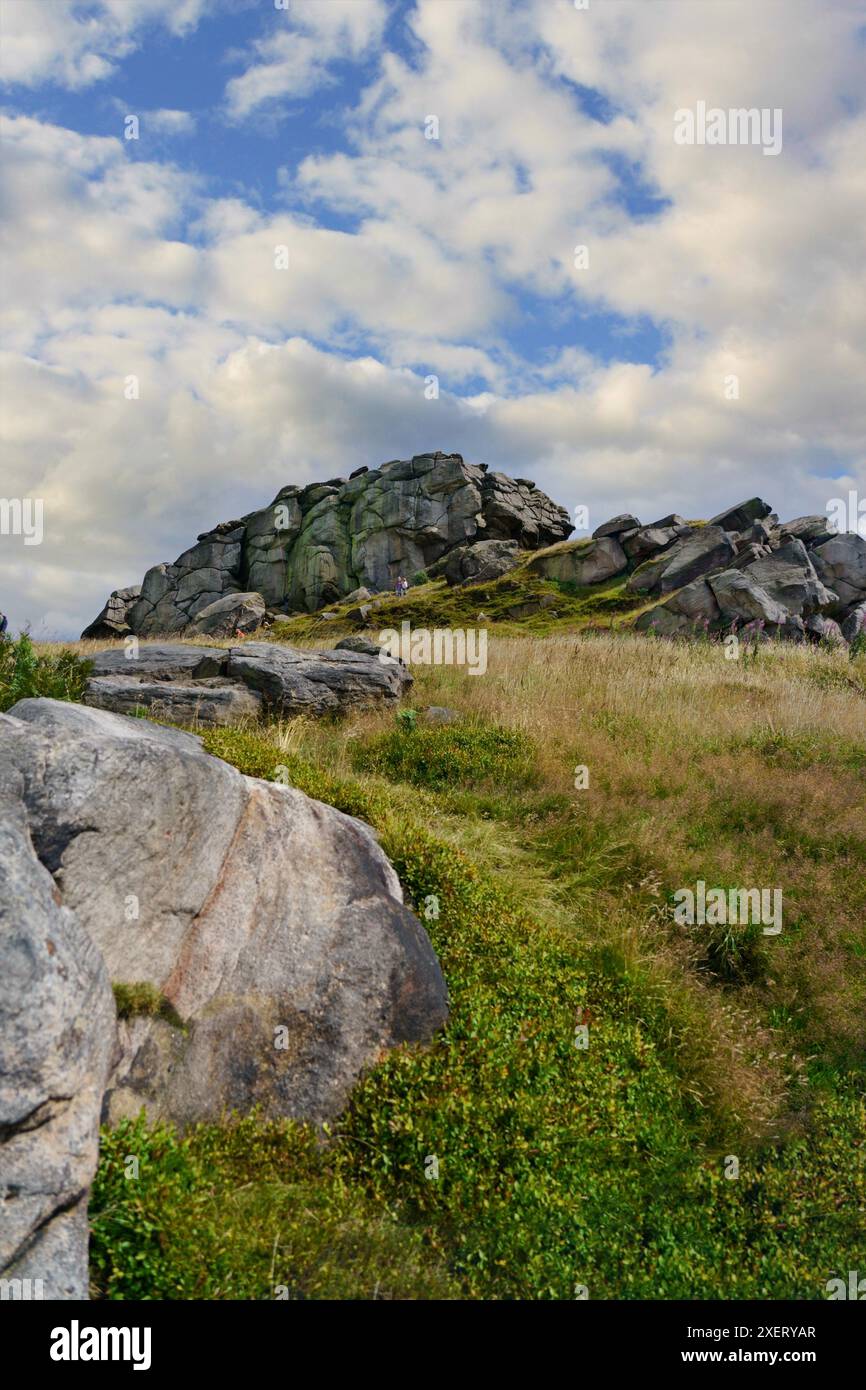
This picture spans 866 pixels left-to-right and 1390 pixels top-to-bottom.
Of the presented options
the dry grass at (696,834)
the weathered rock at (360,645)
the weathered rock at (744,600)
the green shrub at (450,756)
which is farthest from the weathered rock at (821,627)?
the green shrub at (450,756)

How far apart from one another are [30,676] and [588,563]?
180 ft

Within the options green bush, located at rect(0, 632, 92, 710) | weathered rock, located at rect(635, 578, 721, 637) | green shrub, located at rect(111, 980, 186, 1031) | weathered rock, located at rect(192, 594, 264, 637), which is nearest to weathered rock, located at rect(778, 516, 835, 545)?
weathered rock, located at rect(635, 578, 721, 637)

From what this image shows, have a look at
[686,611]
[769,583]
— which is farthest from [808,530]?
[686,611]

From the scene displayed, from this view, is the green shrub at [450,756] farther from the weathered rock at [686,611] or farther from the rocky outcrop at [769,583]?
the weathered rock at [686,611]

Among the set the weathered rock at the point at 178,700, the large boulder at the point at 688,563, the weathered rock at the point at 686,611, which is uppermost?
the large boulder at the point at 688,563

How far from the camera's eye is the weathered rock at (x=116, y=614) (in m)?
85.6

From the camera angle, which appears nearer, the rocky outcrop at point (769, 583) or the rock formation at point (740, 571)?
the rocky outcrop at point (769, 583)

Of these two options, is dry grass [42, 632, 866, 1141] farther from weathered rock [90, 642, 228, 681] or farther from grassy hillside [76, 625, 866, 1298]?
weathered rock [90, 642, 228, 681]

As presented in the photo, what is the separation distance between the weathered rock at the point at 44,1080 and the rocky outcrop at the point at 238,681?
1008 centimetres

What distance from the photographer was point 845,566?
147 feet

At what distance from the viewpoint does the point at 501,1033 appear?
7.24 meters

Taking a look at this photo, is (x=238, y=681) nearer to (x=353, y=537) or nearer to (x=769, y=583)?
(x=769, y=583)
